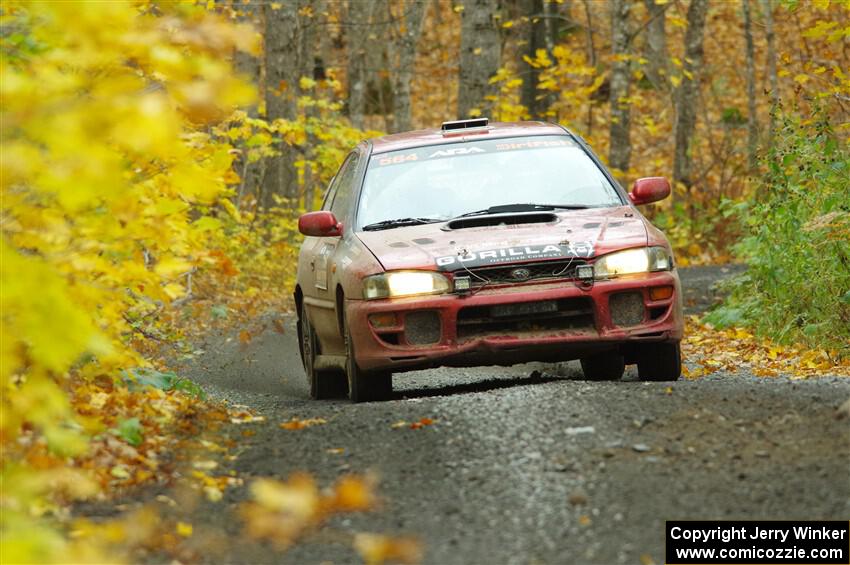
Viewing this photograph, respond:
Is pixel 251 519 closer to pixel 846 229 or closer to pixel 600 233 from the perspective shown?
pixel 600 233

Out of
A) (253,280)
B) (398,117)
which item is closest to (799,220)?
(253,280)

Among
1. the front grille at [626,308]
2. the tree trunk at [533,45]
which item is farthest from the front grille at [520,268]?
the tree trunk at [533,45]

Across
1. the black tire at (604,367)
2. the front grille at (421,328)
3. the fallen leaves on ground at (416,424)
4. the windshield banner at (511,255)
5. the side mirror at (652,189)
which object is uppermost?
the side mirror at (652,189)

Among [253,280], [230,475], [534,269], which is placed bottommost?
[253,280]

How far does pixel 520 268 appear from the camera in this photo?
7.92 m

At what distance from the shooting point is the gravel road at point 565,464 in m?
4.82

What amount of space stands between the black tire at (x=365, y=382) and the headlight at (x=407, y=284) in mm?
443

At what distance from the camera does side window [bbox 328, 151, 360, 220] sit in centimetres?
955

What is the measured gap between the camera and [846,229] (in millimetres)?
9984

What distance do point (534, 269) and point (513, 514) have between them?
3.06 m

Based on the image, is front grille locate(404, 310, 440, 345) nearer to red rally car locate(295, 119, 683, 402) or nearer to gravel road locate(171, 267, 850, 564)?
red rally car locate(295, 119, 683, 402)

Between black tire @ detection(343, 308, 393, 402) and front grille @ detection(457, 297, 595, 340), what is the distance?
2.45ft

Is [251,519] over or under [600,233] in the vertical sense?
under

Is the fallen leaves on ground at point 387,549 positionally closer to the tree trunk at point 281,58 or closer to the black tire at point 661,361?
the black tire at point 661,361
